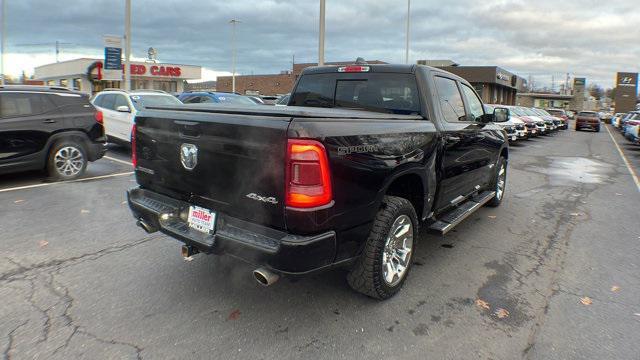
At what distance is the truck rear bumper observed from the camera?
283 centimetres

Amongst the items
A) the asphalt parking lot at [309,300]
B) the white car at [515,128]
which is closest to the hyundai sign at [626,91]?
the white car at [515,128]

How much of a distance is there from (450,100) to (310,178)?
9.07ft

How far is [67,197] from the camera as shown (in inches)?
270

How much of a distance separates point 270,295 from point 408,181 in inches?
60.5

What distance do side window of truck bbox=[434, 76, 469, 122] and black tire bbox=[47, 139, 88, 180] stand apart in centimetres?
662

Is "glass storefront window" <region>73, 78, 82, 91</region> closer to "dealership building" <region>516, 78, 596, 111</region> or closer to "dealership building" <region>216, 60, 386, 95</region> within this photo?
"dealership building" <region>216, 60, 386, 95</region>

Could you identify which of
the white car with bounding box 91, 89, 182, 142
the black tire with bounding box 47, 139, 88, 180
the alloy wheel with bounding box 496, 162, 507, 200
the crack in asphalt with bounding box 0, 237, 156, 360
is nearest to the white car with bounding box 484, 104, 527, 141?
the alloy wheel with bounding box 496, 162, 507, 200

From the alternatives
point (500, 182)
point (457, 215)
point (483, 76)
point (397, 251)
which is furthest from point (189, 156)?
point (483, 76)

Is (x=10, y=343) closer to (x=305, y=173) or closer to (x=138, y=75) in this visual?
(x=305, y=173)

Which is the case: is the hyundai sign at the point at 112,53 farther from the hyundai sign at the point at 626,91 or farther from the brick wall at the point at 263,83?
the hyundai sign at the point at 626,91

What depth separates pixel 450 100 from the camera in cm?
496

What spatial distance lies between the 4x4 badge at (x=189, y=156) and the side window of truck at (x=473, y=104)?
11.4 ft

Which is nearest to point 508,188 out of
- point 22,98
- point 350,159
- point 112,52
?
point 350,159

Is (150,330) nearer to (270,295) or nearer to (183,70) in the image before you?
(270,295)
